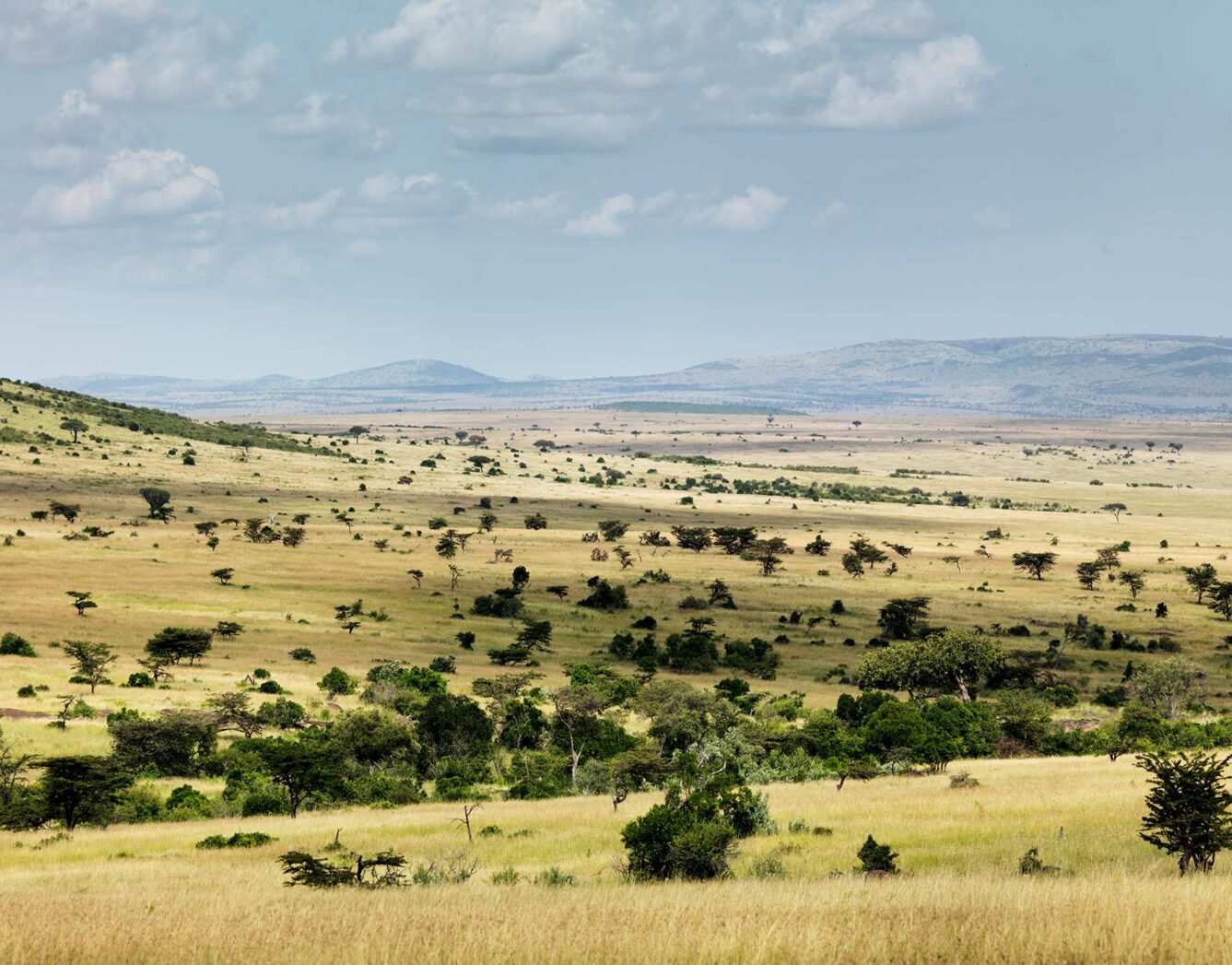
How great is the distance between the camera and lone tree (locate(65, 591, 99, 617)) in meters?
88.3

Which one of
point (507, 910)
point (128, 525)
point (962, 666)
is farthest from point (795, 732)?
point (128, 525)

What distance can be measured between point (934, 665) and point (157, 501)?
10725 cm

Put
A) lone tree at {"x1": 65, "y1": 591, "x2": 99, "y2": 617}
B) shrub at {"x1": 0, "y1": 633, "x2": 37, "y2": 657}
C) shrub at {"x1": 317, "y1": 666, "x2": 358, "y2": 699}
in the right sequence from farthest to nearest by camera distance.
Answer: lone tree at {"x1": 65, "y1": 591, "x2": 99, "y2": 617}
shrub at {"x1": 0, "y1": 633, "x2": 37, "y2": 657}
shrub at {"x1": 317, "y1": 666, "x2": 358, "y2": 699}

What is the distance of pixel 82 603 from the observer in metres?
88.8

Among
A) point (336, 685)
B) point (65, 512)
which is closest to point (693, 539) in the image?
point (65, 512)

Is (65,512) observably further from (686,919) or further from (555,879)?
(686,919)

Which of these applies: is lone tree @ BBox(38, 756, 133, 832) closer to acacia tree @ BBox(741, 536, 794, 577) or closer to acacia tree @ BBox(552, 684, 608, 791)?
acacia tree @ BBox(552, 684, 608, 791)

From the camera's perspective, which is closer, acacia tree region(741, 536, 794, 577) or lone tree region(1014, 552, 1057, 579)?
lone tree region(1014, 552, 1057, 579)

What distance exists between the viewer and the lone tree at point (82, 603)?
88281 mm

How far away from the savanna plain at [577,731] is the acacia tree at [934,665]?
0.91 m

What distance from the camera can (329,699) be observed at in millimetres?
64125

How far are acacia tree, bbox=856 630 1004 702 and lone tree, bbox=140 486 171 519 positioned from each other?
9869 cm

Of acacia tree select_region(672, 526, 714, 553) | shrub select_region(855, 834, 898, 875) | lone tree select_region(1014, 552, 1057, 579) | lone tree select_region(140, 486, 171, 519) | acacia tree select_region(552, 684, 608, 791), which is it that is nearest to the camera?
shrub select_region(855, 834, 898, 875)

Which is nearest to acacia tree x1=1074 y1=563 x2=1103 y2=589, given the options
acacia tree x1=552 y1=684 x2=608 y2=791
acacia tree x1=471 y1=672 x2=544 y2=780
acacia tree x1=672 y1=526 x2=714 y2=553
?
acacia tree x1=672 y1=526 x2=714 y2=553
